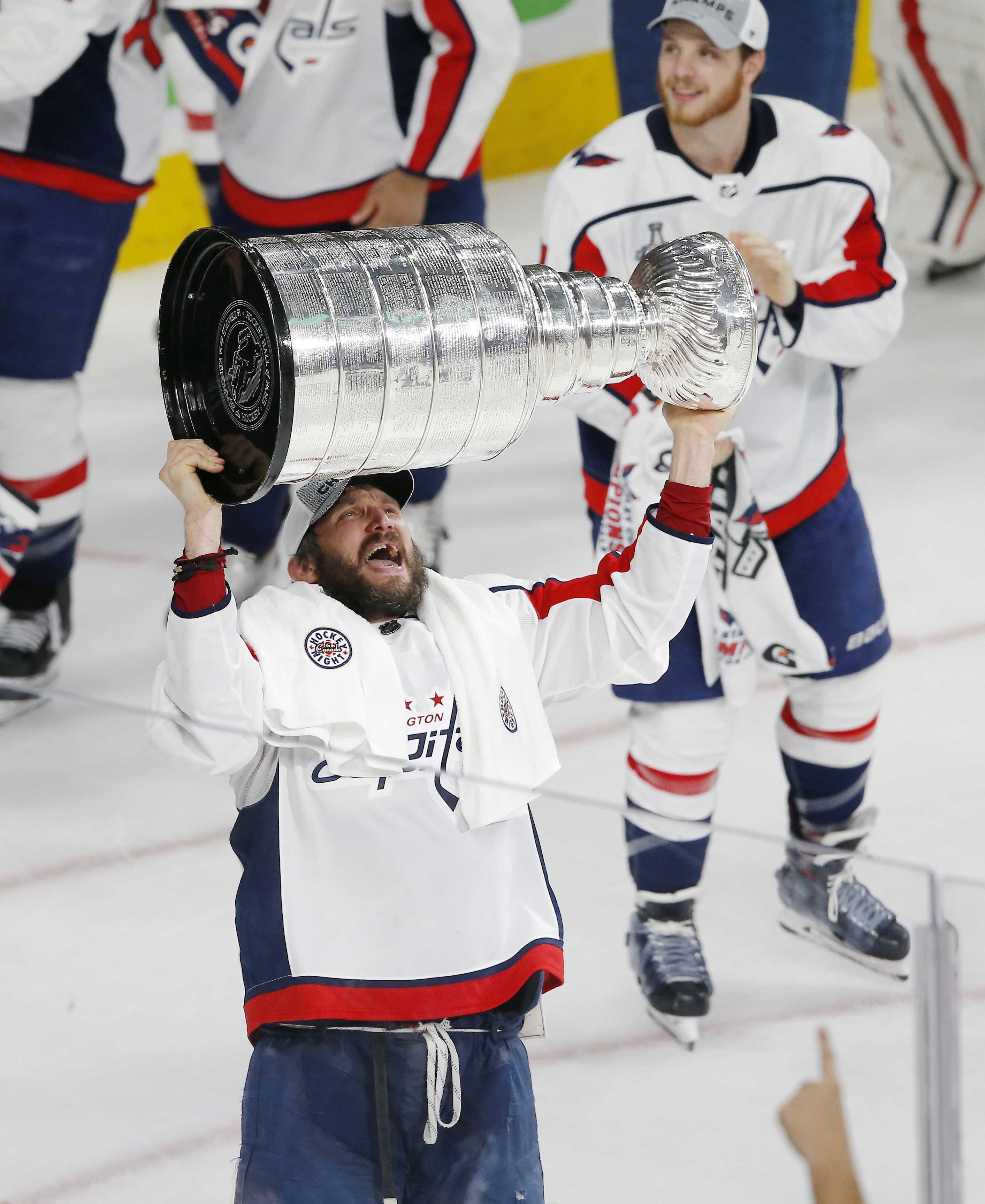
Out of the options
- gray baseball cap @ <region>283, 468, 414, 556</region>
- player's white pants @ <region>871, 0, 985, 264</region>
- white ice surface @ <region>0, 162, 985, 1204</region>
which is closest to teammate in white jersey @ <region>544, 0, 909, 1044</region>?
gray baseball cap @ <region>283, 468, 414, 556</region>

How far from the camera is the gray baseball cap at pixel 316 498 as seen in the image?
5.13 feet

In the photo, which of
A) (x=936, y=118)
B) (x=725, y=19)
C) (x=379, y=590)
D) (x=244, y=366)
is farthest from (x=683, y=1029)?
(x=936, y=118)

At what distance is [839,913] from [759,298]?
1.17 m

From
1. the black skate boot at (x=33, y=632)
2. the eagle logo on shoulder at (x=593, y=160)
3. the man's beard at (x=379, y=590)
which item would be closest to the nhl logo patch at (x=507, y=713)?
the man's beard at (x=379, y=590)

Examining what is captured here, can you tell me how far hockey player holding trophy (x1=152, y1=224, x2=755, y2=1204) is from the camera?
49.5 inches

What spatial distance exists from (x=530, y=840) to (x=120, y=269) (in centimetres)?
429

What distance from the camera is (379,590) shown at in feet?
4.75

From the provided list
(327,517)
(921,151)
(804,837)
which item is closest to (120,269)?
(921,151)

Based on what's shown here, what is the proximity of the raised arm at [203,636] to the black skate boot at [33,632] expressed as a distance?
1714 mm

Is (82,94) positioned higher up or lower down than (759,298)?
lower down

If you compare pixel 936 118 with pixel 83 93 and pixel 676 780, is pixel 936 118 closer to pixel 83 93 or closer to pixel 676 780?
pixel 83 93

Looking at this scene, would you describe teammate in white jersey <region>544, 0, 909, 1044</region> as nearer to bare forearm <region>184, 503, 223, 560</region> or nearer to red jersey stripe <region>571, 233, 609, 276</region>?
red jersey stripe <region>571, 233, 609, 276</region>

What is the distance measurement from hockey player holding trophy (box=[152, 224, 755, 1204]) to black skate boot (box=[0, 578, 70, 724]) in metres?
1.67

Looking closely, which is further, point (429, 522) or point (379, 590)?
point (429, 522)
